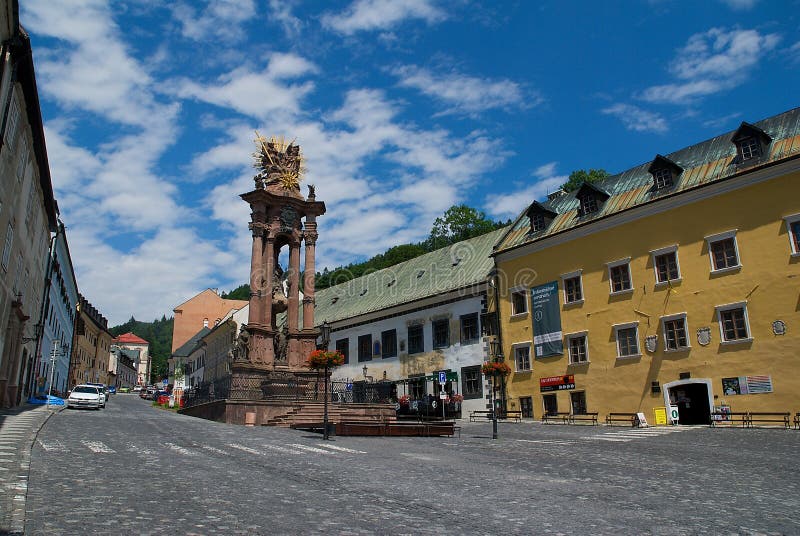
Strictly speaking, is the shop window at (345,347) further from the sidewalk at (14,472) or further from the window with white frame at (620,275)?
the sidewalk at (14,472)

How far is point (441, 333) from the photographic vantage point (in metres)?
40.1

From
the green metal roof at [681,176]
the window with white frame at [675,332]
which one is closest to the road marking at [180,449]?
the window with white frame at [675,332]

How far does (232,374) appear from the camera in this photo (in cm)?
2869

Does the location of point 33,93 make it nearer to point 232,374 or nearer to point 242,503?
point 232,374

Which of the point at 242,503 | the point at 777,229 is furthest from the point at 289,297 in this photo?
the point at 242,503

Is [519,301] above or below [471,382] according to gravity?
above

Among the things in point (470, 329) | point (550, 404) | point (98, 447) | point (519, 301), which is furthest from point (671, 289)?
Answer: point (98, 447)

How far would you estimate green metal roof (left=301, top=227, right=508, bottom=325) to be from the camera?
40.5 metres

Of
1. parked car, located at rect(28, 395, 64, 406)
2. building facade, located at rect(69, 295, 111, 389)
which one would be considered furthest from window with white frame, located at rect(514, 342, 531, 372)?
building facade, located at rect(69, 295, 111, 389)

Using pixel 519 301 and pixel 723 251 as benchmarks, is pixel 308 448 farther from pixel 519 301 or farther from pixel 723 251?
pixel 519 301

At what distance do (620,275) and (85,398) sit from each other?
29.8m

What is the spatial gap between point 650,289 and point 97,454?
24717 mm

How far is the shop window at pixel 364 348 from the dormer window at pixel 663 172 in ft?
79.6

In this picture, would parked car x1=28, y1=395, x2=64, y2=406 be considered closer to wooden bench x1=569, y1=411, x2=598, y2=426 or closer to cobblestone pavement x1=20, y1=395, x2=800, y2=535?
cobblestone pavement x1=20, y1=395, x2=800, y2=535
